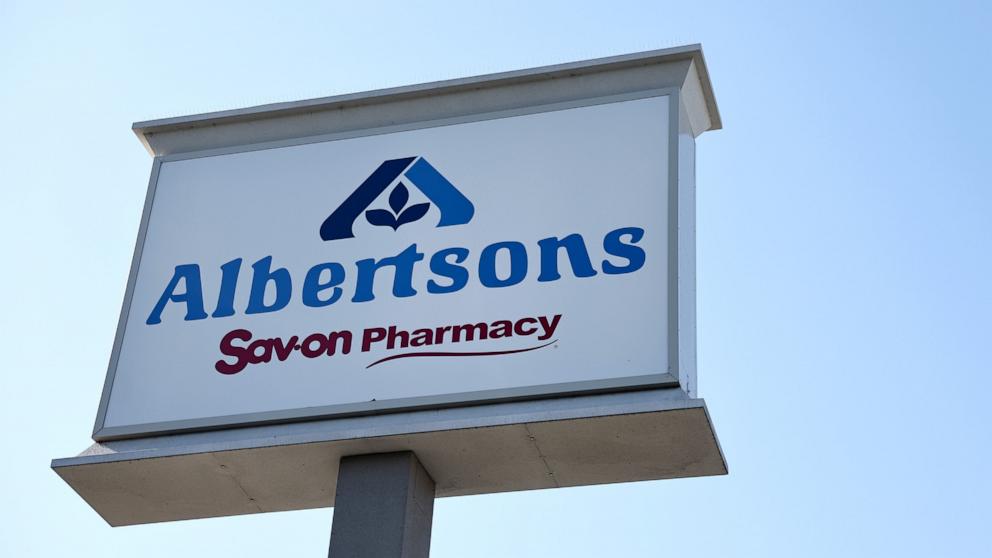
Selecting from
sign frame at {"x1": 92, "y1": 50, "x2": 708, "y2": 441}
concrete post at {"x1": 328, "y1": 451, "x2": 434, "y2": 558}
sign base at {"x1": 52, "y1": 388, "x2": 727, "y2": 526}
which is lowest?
concrete post at {"x1": 328, "y1": 451, "x2": 434, "y2": 558}

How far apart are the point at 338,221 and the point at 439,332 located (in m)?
1.45

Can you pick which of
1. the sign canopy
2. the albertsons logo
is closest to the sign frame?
the sign canopy

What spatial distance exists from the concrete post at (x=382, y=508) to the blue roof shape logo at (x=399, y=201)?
1895 millimetres

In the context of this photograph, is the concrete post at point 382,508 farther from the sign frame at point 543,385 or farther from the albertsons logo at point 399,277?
the albertsons logo at point 399,277

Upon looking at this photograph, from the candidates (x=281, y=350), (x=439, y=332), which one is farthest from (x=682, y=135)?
(x=281, y=350)

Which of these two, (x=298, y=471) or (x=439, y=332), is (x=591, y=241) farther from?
(x=298, y=471)

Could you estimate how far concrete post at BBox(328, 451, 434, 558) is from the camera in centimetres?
1146

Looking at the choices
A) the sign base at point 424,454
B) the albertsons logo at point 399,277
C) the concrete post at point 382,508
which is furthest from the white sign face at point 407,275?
the concrete post at point 382,508

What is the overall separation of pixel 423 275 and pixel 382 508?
179 cm

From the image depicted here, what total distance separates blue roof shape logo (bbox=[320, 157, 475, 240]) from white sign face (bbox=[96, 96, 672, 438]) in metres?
0.02

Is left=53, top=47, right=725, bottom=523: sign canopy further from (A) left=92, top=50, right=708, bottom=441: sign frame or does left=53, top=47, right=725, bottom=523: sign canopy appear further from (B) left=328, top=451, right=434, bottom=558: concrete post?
(B) left=328, top=451, right=434, bottom=558: concrete post

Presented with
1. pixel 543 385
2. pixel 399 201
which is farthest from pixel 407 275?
pixel 543 385

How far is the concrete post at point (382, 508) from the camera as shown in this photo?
11.5m

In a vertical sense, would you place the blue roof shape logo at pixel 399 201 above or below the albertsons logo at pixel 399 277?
above
